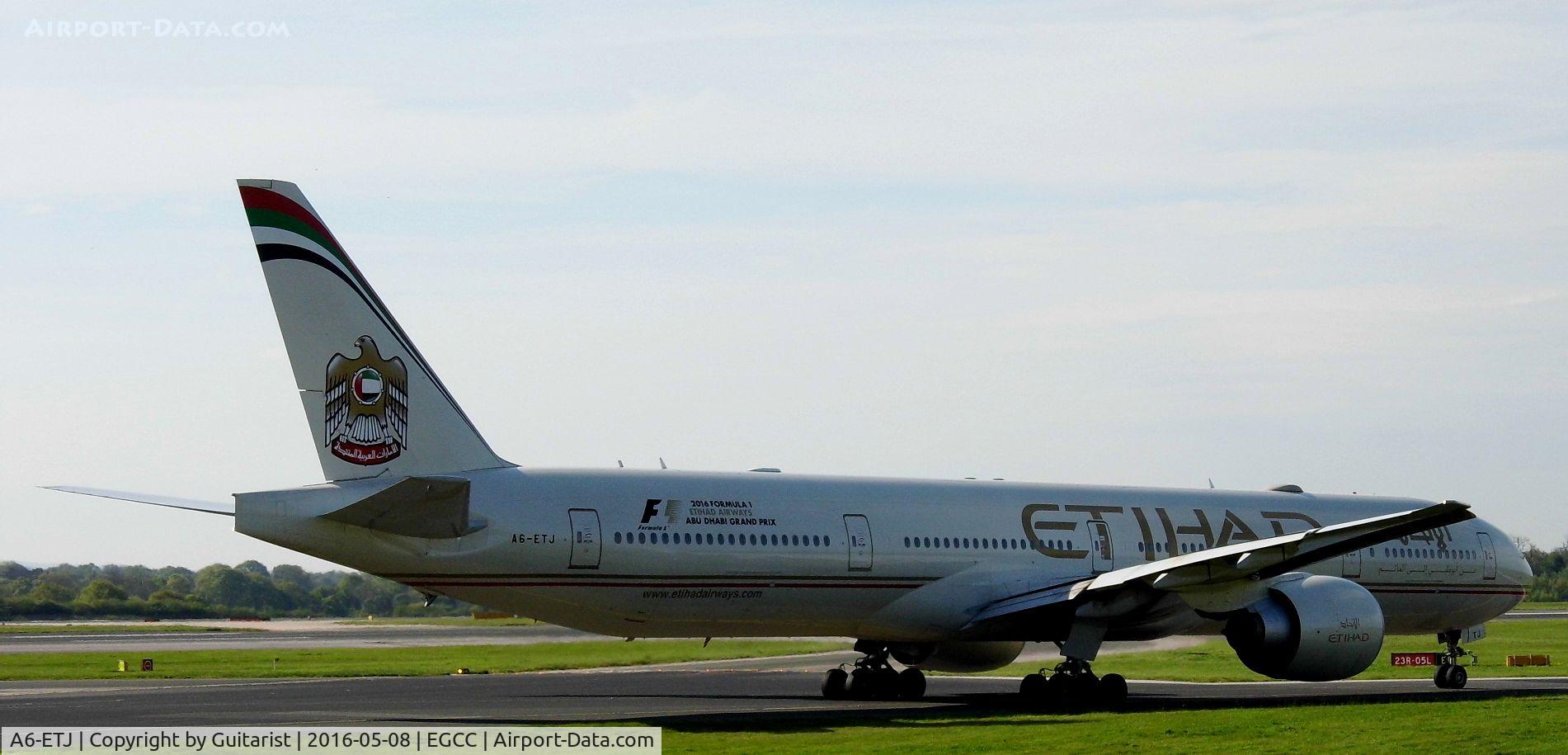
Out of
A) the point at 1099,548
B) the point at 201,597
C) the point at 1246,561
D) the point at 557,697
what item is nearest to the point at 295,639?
the point at 557,697

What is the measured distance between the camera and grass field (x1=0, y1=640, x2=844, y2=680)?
112 ft

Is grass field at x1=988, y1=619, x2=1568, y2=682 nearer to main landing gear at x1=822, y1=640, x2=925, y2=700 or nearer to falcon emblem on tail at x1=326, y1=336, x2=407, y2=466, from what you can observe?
main landing gear at x1=822, y1=640, x2=925, y2=700

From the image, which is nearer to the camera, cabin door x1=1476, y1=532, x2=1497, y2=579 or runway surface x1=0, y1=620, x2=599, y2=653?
cabin door x1=1476, y1=532, x2=1497, y2=579

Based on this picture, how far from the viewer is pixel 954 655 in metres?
27.3

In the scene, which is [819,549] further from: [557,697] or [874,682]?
[557,697]

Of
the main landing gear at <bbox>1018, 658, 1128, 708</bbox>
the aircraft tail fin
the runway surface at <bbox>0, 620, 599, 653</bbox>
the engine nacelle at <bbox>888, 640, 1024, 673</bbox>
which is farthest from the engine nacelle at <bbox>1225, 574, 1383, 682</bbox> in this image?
the runway surface at <bbox>0, 620, 599, 653</bbox>

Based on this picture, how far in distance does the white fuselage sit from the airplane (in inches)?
1.3

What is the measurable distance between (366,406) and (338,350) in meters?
0.76

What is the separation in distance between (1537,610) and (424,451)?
6313 cm

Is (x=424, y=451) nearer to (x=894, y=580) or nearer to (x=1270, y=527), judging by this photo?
(x=894, y=580)

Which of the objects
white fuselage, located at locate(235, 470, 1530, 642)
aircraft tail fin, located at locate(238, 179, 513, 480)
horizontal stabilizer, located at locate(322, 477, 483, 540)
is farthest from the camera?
white fuselage, located at locate(235, 470, 1530, 642)

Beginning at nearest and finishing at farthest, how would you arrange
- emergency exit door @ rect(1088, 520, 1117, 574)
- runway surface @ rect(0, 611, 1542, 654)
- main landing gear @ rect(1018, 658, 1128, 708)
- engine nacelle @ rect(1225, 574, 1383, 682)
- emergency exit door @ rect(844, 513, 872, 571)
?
engine nacelle @ rect(1225, 574, 1383, 682) → main landing gear @ rect(1018, 658, 1128, 708) → emergency exit door @ rect(844, 513, 872, 571) → emergency exit door @ rect(1088, 520, 1117, 574) → runway surface @ rect(0, 611, 1542, 654)

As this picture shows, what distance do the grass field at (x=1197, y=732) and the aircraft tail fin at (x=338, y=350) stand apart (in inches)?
195

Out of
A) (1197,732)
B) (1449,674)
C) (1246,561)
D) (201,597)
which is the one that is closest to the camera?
(1197,732)
